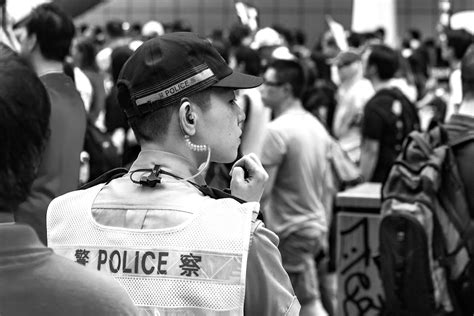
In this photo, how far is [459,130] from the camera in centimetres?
448

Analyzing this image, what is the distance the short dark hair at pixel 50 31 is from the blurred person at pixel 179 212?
2.23 meters

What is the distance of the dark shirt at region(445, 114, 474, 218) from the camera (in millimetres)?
4324

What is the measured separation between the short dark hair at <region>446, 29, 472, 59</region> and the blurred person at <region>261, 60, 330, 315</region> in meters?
1.76

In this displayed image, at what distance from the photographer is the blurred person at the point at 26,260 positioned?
1639 mm

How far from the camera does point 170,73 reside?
239 cm

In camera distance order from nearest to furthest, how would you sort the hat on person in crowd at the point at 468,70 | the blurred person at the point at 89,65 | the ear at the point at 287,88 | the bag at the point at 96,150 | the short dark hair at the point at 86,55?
1. the hat on person in crowd at the point at 468,70
2. the bag at the point at 96,150
3. the ear at the point at 287,88
4. the blurred person at the point at 89,65
5. the short dark hair at the point at 86,55

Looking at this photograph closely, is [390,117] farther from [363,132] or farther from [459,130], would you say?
[459,130]

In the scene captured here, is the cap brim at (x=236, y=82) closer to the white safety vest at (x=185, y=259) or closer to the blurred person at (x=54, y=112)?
the white safety vest at (x=185, y=259)

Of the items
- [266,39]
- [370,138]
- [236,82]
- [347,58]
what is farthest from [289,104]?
[236,82]

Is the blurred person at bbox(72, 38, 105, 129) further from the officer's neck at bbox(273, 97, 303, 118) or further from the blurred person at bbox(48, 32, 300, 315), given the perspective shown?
the blurred person at bbox(48, 32, 300, 315)

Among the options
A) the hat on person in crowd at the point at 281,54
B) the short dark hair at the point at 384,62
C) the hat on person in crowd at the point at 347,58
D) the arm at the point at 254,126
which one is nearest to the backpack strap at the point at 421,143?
the arm at the point at 254,126

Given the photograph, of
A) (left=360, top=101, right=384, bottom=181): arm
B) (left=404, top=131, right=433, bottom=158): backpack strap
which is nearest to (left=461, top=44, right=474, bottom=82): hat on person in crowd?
(left=404, top=131, right=433, bottom=158): backpack strap

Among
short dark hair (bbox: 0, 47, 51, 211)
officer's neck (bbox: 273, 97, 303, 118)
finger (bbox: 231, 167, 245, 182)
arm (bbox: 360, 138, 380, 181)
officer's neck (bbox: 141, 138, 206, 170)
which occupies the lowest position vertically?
arm (bbox: 360, 138, 380, 181)

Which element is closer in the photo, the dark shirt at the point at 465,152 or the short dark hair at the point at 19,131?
the short dark hair at the point at 19,131
